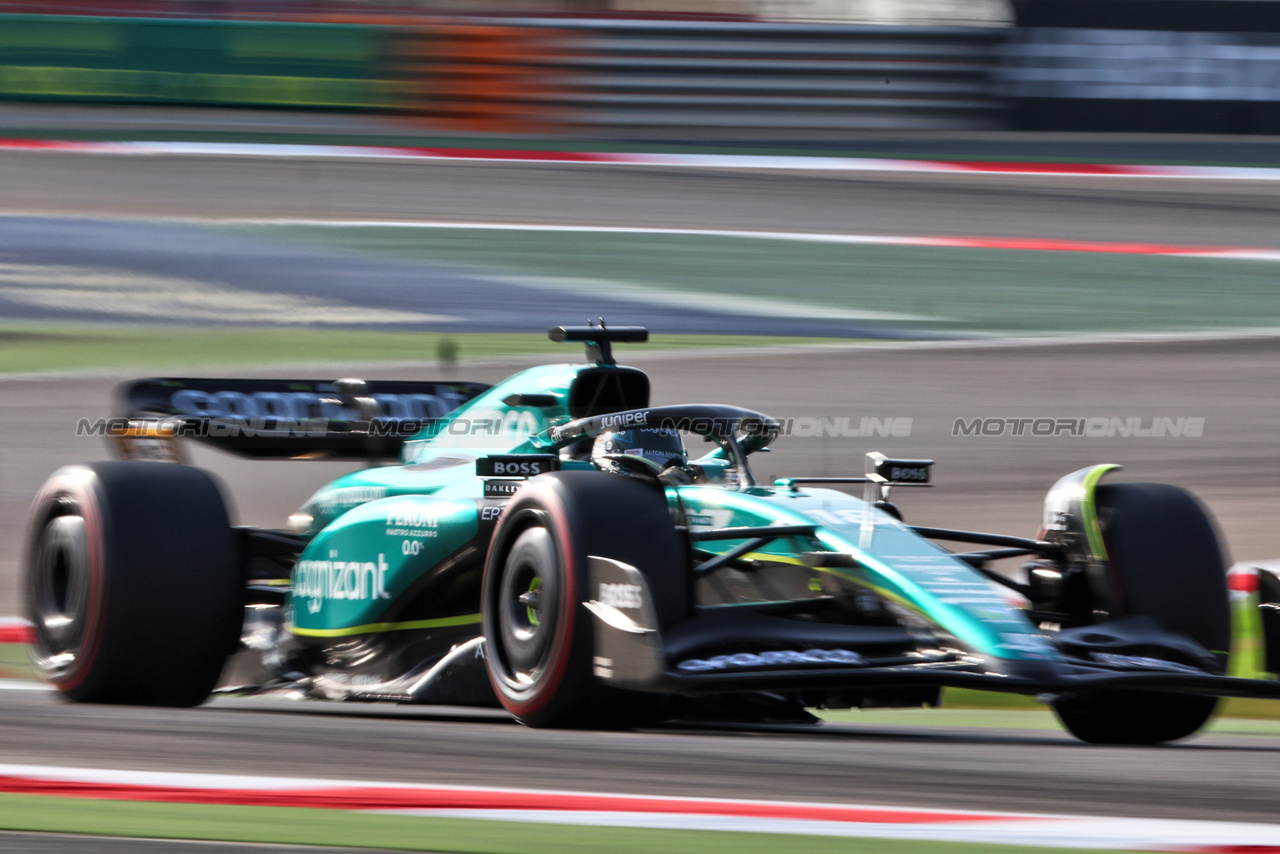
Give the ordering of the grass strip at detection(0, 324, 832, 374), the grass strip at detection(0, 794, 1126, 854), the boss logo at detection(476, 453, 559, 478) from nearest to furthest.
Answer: the grass strip at detection(0, 794, 1126, 854), the boss logo at detection(476, 453, 559, 478), the grass strip at detection(0, 324, 832, 374)

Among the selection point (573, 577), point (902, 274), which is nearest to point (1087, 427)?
point (902, 274)

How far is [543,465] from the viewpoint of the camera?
5328 millimetres

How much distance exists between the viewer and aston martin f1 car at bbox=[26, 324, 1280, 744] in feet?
14.9

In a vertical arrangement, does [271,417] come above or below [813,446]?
above

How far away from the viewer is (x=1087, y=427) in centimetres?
1032

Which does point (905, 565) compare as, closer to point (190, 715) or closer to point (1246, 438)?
point (190, 715)

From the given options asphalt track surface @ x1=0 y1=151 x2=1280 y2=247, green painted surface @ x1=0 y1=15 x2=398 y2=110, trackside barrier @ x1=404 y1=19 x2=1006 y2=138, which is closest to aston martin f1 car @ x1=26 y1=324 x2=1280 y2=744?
asphalt track surface @ x1=0 y1=151 x2=1280 y2=247

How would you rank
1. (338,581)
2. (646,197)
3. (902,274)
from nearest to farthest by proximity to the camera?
1. (338,581)
2. (902,274)
3. (646,197)

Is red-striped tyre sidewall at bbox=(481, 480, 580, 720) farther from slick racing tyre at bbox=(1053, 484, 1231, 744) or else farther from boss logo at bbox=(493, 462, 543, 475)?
slick racing tyre at bbox=(1053, 484, 1231, 744)

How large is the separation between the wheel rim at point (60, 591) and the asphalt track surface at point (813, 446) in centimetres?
23

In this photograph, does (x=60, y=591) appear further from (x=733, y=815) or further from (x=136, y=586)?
(x=733, y=815)

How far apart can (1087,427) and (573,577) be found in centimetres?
641

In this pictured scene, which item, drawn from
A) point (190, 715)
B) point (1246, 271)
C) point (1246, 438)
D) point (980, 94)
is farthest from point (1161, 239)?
point (190, 715)

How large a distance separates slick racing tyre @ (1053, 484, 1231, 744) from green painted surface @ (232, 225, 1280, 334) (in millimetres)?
6357
